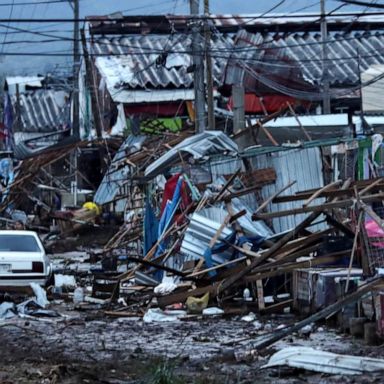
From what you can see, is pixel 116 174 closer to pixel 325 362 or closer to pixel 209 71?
pixel 209 71

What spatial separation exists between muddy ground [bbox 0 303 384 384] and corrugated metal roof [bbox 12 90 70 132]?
149ft

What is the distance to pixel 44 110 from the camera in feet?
216

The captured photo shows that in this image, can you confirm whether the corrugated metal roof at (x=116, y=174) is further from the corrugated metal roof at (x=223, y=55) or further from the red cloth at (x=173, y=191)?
the red cloth at (x=173, y=191)

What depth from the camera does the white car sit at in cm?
2050

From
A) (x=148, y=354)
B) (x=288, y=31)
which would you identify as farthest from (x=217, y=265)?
(x=288, y=31)

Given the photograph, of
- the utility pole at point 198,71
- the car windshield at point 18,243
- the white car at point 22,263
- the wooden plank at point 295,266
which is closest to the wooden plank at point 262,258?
the wooden plank at point 295,266

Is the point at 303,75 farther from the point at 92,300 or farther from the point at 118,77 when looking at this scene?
the point at 92,300

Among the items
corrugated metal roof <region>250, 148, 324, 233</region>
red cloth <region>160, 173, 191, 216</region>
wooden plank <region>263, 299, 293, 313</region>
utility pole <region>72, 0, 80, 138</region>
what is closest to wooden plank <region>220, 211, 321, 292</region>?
wooden plank <region>263, 299, 293, 313</region>

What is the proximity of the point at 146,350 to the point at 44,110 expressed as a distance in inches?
2099

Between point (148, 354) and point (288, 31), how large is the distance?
42.0 meters

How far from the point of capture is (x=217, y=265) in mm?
18766

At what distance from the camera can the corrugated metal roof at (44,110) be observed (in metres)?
63.2

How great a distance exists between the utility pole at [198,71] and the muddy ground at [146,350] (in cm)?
1130

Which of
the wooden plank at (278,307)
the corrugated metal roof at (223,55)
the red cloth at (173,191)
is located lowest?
the wooden plank at (278,307)
